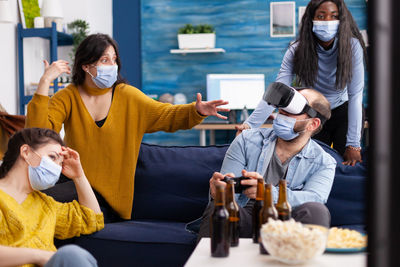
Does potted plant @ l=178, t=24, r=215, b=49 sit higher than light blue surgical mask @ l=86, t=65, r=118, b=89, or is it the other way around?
potted plant @ l=178, t=24, r=215, b=49

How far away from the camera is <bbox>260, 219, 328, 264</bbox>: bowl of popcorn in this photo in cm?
118

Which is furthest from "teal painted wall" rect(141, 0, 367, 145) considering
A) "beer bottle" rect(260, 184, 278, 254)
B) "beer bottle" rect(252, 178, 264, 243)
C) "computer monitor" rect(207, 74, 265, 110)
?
"beer bottle" rect(260, 184, 278, 254)

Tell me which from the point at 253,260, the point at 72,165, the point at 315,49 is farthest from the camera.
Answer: the point at 315,49

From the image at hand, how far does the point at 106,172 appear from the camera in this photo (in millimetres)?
2426

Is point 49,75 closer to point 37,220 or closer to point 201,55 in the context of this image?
point 37,220

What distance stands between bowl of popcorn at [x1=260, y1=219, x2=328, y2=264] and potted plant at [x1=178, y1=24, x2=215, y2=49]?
4767 millimetres

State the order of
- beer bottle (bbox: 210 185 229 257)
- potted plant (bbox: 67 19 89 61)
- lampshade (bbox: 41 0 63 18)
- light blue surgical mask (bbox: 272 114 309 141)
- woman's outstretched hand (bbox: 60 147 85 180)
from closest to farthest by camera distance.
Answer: beer bottle (bbox: 210 185 229 257)
woman's outstretched hand (bbox: 60 147 85 180)
light blue surgical mask (bbox: 272 114 309 141)
lampshade (bbox: 41 0 63 18)
potted plant (bbox: 67 19 89 61)

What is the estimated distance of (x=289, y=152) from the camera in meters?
2.06

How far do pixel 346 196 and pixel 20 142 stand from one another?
152cm

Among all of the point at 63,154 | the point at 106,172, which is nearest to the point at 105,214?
the point at 106,172

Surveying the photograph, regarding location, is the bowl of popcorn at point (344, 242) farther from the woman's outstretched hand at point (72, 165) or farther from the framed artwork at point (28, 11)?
the framed artwork at point (28, 11)

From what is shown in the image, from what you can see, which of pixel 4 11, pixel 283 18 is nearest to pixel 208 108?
pixel 4 11

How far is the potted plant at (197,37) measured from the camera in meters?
5.79

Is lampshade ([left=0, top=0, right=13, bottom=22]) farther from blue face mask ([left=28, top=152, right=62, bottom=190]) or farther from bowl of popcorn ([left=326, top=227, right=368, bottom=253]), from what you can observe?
bowl of popcorn ([left=326, top=227, right=368, bottom=253])
